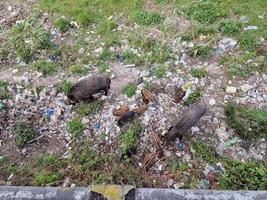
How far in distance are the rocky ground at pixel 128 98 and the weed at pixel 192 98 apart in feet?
0.04

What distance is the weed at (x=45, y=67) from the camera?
4.93 m

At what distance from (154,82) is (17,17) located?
8.56ft

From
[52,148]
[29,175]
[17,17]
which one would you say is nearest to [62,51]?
[17,17]

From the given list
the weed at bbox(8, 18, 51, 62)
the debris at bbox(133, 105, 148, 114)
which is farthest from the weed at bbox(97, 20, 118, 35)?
the debris at bbox(133, 105, 148, 114)

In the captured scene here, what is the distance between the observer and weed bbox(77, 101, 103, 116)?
A: 14.3ft

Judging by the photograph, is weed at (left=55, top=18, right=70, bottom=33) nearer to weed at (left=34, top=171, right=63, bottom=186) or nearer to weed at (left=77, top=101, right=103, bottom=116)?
weed at (left=77, top=101, right=103, bottom=116)

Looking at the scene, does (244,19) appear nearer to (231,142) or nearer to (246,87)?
(246,87)

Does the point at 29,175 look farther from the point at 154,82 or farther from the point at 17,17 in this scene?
the point at 17,17

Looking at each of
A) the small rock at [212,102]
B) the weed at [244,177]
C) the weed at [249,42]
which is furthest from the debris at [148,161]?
the weed at [249,42]

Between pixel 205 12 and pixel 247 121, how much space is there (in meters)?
2.10

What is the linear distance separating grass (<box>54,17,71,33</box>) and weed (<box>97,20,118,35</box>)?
1.64 ft

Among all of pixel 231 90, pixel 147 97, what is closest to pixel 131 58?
pixel 147 97

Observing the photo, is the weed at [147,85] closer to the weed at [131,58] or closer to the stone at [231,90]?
the weed at [131,58]

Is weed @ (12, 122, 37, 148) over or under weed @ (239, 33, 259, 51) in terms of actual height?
under
